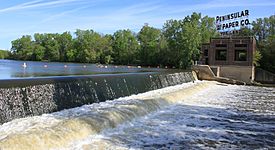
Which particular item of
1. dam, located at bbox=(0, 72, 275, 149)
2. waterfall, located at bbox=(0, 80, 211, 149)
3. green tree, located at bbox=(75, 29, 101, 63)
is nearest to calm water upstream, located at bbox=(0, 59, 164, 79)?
dam, located at bbox=(0, 72, 275, 149)

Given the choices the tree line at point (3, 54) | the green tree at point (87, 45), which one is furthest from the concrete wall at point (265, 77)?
the tree line at point (3, 54)

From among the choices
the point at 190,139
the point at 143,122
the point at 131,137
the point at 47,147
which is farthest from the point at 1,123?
the point at 190,139

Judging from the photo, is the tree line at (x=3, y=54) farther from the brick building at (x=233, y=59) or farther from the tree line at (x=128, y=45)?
the brick building at (x=233, y=59)

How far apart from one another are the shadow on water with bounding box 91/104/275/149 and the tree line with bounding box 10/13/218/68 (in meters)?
45.6

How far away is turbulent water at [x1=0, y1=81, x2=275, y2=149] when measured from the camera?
927 cm

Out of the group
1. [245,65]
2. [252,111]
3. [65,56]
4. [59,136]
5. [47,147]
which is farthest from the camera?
[65,56]

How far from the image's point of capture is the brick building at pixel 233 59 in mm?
43688

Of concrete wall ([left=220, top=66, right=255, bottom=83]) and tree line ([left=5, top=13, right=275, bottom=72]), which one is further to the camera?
tree line ([left=5, top=13, right=275, bottom=72])

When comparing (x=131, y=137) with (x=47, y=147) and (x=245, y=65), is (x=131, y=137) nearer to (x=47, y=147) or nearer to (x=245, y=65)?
(x=47, y=147)

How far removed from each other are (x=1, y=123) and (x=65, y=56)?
100215 millimetres

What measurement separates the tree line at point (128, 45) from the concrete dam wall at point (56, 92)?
40.7 meters

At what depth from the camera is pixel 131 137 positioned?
1055cm

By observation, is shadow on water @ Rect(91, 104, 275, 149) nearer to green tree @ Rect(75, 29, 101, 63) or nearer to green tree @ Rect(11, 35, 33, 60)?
green tree @ Rect(75, 29, 101, 63)

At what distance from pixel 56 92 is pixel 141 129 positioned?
4.42 m
